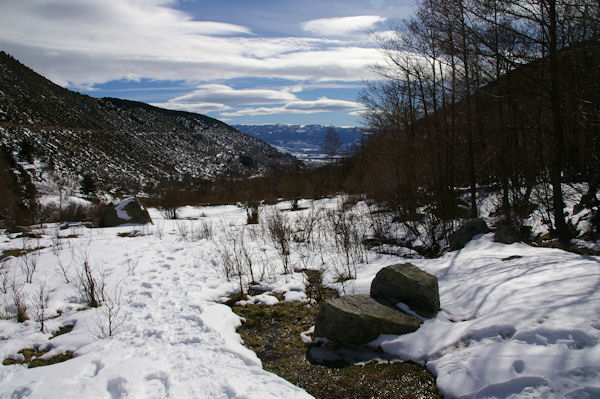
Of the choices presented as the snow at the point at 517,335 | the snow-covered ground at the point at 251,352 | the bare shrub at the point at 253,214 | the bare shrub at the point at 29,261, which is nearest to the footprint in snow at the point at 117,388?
the snow-covered ground at the point at 251,352

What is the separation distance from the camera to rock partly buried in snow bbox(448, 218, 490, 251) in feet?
26.2

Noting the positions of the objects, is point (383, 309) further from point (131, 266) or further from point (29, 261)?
point (29, 261)

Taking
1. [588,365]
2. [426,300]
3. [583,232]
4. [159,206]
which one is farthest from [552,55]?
[159,206]

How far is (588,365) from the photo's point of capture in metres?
2.48

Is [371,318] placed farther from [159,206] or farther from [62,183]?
[62,183]

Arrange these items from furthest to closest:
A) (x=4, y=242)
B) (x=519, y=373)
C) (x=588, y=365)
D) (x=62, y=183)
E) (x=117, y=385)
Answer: (x=62, y=183) → (x=4, y=242) → (x=117, y=385) → (x=519, y=373) → (x=588, y=365)

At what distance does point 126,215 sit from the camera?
14109mm

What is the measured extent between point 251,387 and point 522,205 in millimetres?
8972

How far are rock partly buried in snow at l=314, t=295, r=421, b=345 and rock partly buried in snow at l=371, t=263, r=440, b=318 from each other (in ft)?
0.94

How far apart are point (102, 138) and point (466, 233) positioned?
86745mm

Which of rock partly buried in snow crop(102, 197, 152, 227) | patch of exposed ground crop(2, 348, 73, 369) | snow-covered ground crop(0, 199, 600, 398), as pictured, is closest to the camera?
snow-covered ground crop(0, 199, 600, 398)

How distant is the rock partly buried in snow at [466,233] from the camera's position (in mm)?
7992

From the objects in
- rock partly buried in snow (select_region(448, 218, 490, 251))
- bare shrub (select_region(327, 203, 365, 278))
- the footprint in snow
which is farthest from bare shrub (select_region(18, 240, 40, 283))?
rock partly buried in snow (select_region(448, 218, 490, 251))

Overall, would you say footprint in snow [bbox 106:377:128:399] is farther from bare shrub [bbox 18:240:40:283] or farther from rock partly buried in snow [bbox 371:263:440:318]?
bare shrub [bbox 18:240:40:283]
